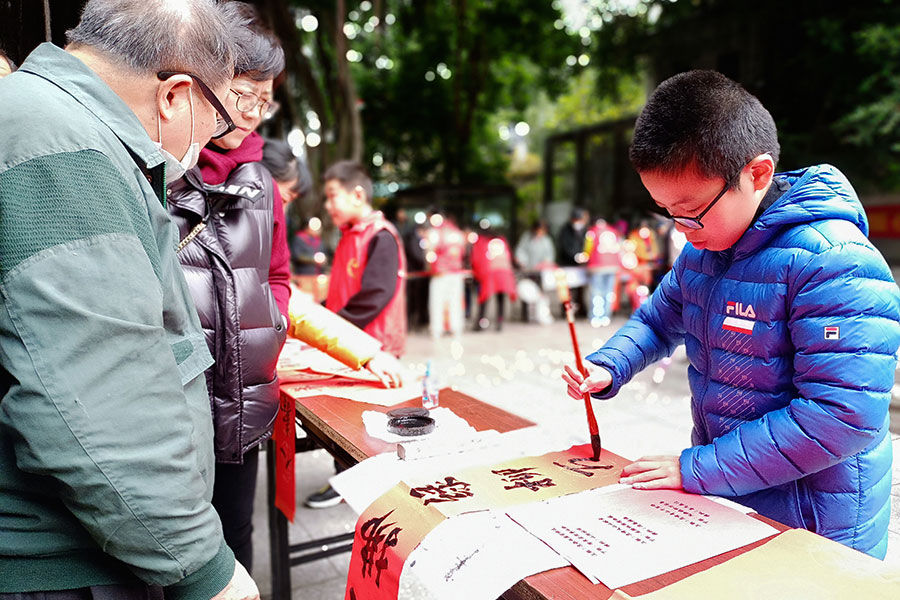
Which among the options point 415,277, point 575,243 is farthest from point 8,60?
point 575,243

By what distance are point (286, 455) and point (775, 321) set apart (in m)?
1.77

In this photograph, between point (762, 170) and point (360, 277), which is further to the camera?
point (360, 277)

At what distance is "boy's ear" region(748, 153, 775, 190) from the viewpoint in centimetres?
141

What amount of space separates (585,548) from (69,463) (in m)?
0.87

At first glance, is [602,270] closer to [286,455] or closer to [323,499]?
[323,499]

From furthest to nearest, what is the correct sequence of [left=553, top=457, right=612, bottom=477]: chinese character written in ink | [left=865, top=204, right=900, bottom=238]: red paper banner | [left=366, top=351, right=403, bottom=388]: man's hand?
[left=865, top=204, right=900, bottom=238]: red paper banner → [left=366, top=351, right=403, bottom=388]: man's hand → [left=553, top=457, right=612, bottom=477]: chinese character written in ink

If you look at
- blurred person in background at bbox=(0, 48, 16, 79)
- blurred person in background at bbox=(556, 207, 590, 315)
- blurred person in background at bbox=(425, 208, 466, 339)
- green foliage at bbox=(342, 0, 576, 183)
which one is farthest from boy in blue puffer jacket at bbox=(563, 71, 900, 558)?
green foliage at bbox=(342, 0, 576, 183)

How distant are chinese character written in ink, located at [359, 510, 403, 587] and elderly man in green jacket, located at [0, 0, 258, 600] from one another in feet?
0.92

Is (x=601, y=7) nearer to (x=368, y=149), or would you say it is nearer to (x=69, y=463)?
(x=368, y=149)

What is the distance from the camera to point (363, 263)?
3.79 meters

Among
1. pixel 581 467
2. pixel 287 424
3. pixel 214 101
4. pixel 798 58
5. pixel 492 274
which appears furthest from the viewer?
pixel 798 58

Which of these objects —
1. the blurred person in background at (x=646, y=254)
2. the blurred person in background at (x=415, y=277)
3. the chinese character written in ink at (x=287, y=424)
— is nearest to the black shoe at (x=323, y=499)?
the chinese character written in ink at (x=287, y=424)

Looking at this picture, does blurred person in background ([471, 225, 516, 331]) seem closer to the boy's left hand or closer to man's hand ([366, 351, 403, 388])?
man's hand ([366, 351, 403, 388])

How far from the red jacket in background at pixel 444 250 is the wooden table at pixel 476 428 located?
24.9ft
